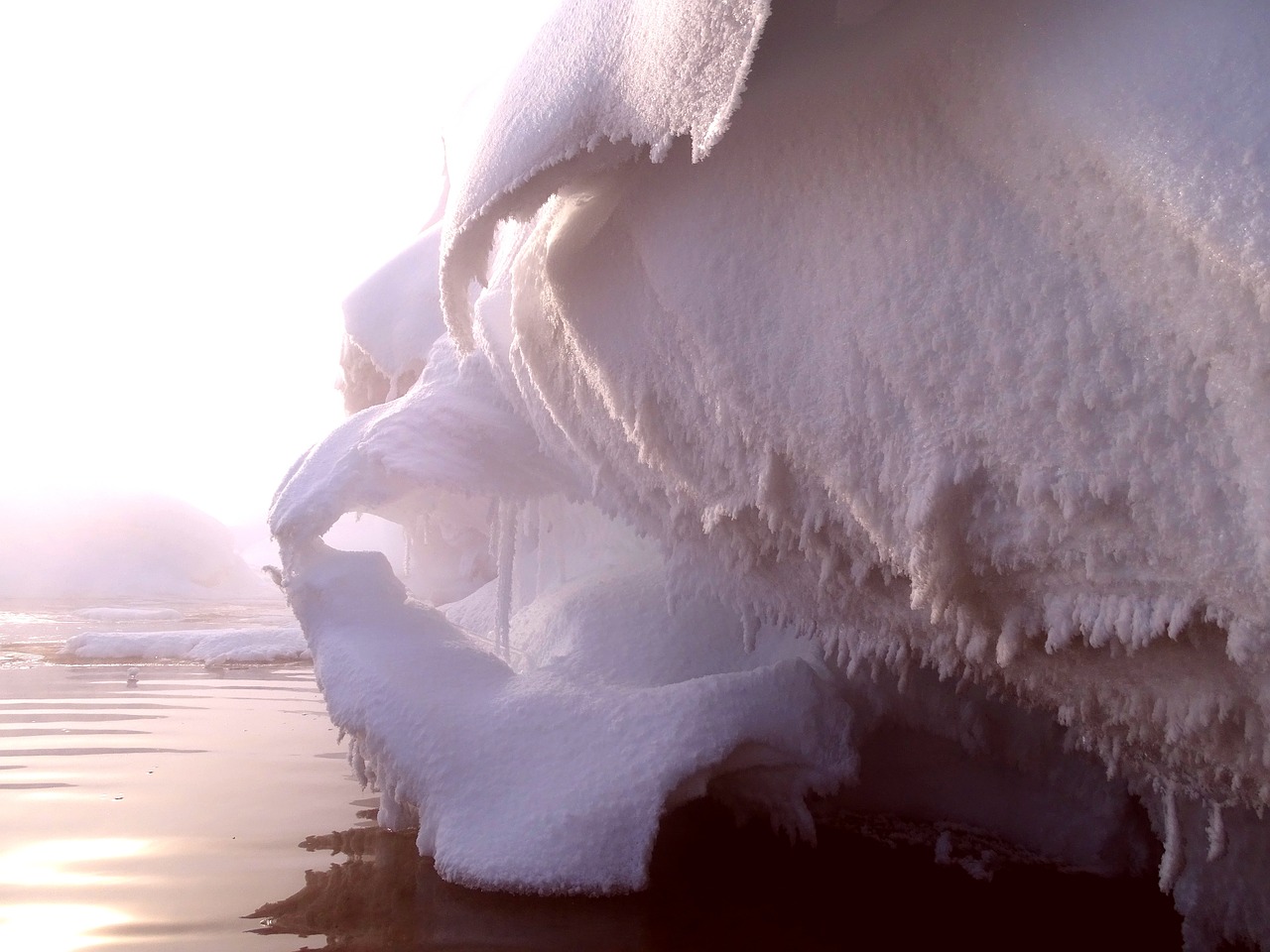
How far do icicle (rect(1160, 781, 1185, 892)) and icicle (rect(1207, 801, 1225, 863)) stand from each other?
0.28 ft

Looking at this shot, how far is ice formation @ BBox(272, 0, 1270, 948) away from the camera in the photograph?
47.1 inches

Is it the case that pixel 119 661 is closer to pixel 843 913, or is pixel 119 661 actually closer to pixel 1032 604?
pixel 843 913

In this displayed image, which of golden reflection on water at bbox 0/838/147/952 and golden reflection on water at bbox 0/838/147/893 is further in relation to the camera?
golden reflection on water at bbox 0/838/147/893

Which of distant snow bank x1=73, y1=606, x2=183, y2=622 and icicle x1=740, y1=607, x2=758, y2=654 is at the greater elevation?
icicle x1=740, y1=607, x2=758, y2=654

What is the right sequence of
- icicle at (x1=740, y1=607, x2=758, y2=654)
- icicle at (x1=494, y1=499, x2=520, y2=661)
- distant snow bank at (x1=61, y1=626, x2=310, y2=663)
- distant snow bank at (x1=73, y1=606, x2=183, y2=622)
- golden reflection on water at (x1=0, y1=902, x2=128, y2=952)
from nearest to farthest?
golden reflection on water at (x1=0, y1=902, x2=128, y2=952) → icicle at (x1=740, y1=607, x2=758, y2=654) → icicle at (x1=494, y1=499, x2=520, y2=661) → distant snow bank at (x1=61, y1=626, x2=310, y2=663) → distant snow bank at (x1=73, y1=606, x2=183, y2=622)

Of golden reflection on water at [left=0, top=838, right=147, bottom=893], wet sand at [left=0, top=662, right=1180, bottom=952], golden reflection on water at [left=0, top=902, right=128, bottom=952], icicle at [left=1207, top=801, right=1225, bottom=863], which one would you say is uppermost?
icicle at [left=1207, top=801, right=1225, bottom=863]

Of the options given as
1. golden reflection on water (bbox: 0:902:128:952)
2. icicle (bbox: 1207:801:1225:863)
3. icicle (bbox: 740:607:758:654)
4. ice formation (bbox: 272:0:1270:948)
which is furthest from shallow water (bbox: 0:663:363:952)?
icicle (bbox: 1207:801:1225:863)

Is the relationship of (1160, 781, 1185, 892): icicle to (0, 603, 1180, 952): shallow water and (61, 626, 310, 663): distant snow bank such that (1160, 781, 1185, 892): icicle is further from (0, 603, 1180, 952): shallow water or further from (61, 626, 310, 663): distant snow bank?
(61, 626, 310, 663): distant snow bank

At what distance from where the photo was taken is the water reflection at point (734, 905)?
4.92 ft

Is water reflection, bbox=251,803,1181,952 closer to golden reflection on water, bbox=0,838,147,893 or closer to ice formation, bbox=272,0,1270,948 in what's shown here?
ice formation, bbox=272,0,1270,948

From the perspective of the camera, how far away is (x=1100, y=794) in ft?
6.62

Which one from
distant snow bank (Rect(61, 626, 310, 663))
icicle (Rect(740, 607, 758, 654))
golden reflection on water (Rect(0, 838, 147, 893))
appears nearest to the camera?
golden reflection on water (Rect(0, 838, 147, 893))

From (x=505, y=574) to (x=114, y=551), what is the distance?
10.1 m

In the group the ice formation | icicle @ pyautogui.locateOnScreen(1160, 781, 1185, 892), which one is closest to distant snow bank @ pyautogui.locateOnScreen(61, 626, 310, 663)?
the ice formation
